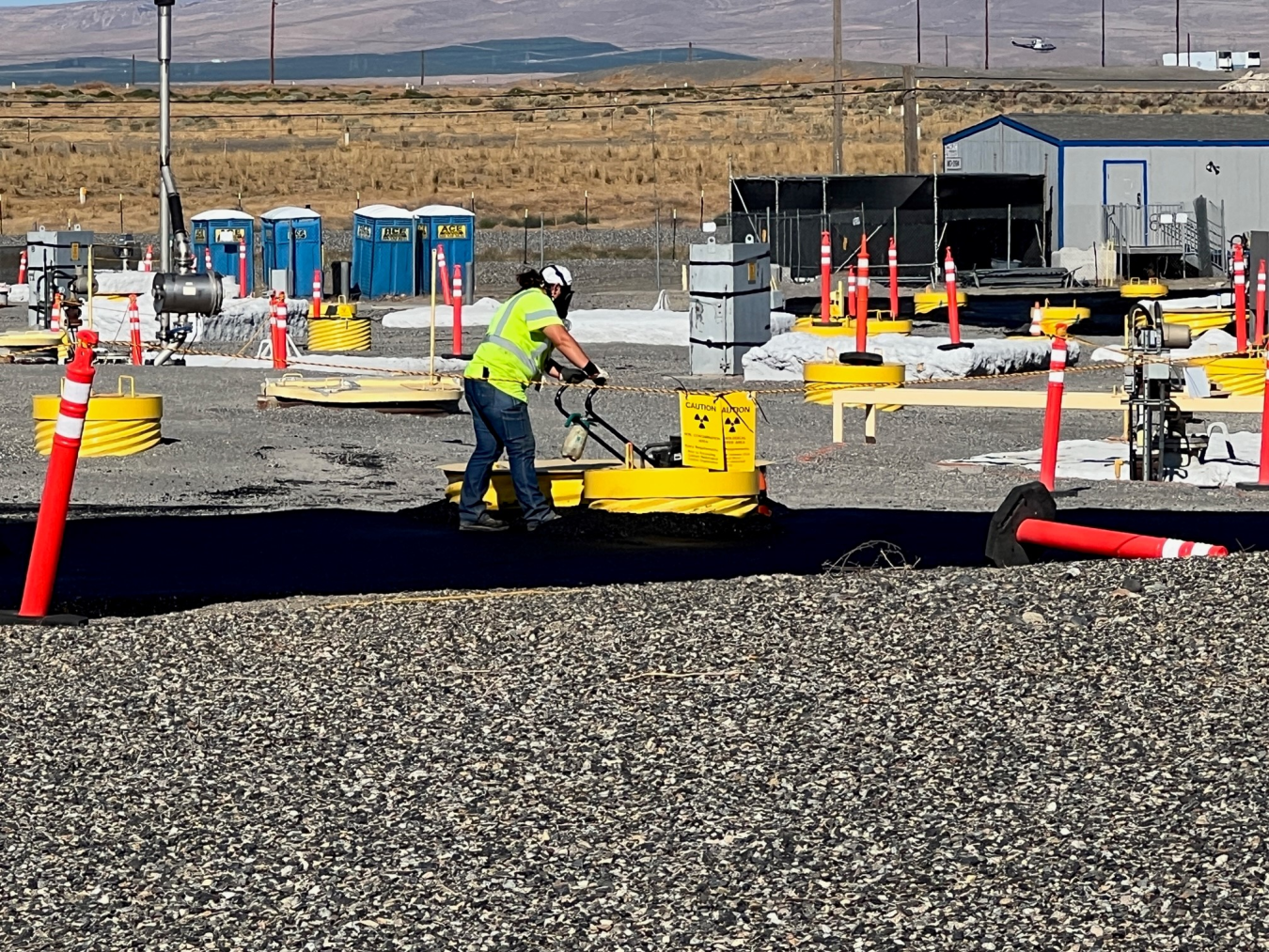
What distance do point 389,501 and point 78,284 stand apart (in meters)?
14.1

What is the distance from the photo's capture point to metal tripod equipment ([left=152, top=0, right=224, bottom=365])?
20578mm

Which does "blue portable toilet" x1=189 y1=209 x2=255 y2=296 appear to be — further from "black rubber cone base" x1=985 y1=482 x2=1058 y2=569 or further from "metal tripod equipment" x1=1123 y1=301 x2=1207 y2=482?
"black rubber cone base" x1=985 y1=482 x2=1058 y2=569

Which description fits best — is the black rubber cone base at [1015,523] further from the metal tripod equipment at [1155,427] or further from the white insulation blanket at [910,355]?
the white insulation blanket at [910,355]

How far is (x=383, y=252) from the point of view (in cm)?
3950

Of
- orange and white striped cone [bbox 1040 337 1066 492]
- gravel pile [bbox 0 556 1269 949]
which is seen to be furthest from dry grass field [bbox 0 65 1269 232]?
gravel pile [bbox 0 556 1269 949]

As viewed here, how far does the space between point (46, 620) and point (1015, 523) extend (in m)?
4.05

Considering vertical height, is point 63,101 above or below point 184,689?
above

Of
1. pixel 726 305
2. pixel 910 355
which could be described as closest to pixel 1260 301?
pixel 910 355

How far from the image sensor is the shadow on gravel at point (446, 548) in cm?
914

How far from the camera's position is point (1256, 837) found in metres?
4.64

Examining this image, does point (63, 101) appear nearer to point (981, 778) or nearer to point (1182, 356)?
point (1182, 356)

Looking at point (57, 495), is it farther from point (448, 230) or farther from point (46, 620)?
point (448, 230)

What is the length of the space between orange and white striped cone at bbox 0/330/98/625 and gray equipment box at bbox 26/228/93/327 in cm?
2211

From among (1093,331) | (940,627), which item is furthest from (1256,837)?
(1093,331)
